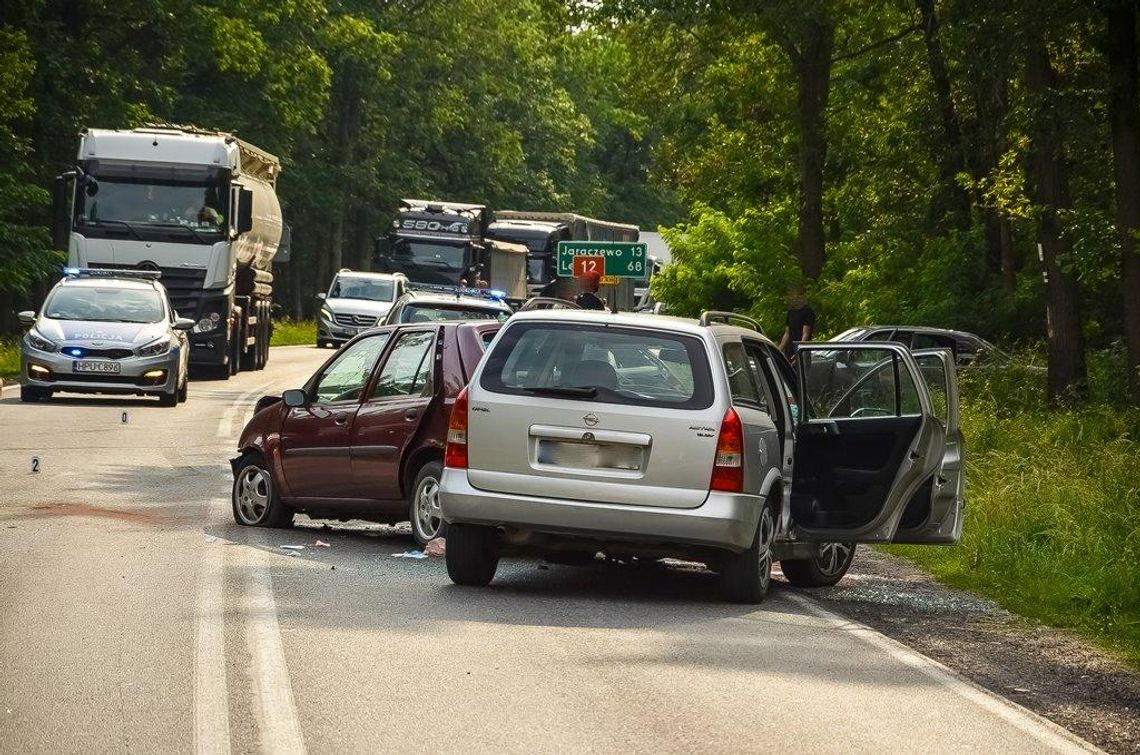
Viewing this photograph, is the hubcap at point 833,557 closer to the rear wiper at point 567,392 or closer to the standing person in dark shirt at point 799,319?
the rear wiper at point 567,392

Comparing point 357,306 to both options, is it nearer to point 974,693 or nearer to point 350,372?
point 350,372

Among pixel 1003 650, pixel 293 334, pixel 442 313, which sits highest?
pixel 442 313

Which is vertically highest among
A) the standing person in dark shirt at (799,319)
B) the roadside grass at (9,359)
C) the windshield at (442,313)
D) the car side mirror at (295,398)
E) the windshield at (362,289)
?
the windshield at (362,289)

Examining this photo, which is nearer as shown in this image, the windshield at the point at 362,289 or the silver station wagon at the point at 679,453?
the silver station wagon at the point at 679,453

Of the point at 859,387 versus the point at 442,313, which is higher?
the point at 442,313

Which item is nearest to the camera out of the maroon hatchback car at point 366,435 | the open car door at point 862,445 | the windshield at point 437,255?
the open car door at point 862,445

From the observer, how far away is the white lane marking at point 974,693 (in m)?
7.82

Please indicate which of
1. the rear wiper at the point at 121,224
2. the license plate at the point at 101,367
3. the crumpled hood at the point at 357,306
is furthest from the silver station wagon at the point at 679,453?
the crumpled hood at the point at 357,306

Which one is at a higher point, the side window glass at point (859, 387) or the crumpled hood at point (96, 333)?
the side window glass at point (859, 387)

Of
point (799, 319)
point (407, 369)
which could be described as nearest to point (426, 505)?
point (407, 369)

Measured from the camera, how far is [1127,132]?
2067 cm

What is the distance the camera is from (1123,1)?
64.0 feet

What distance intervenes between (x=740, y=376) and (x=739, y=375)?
11 mm

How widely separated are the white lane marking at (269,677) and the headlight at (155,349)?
1641 cm
